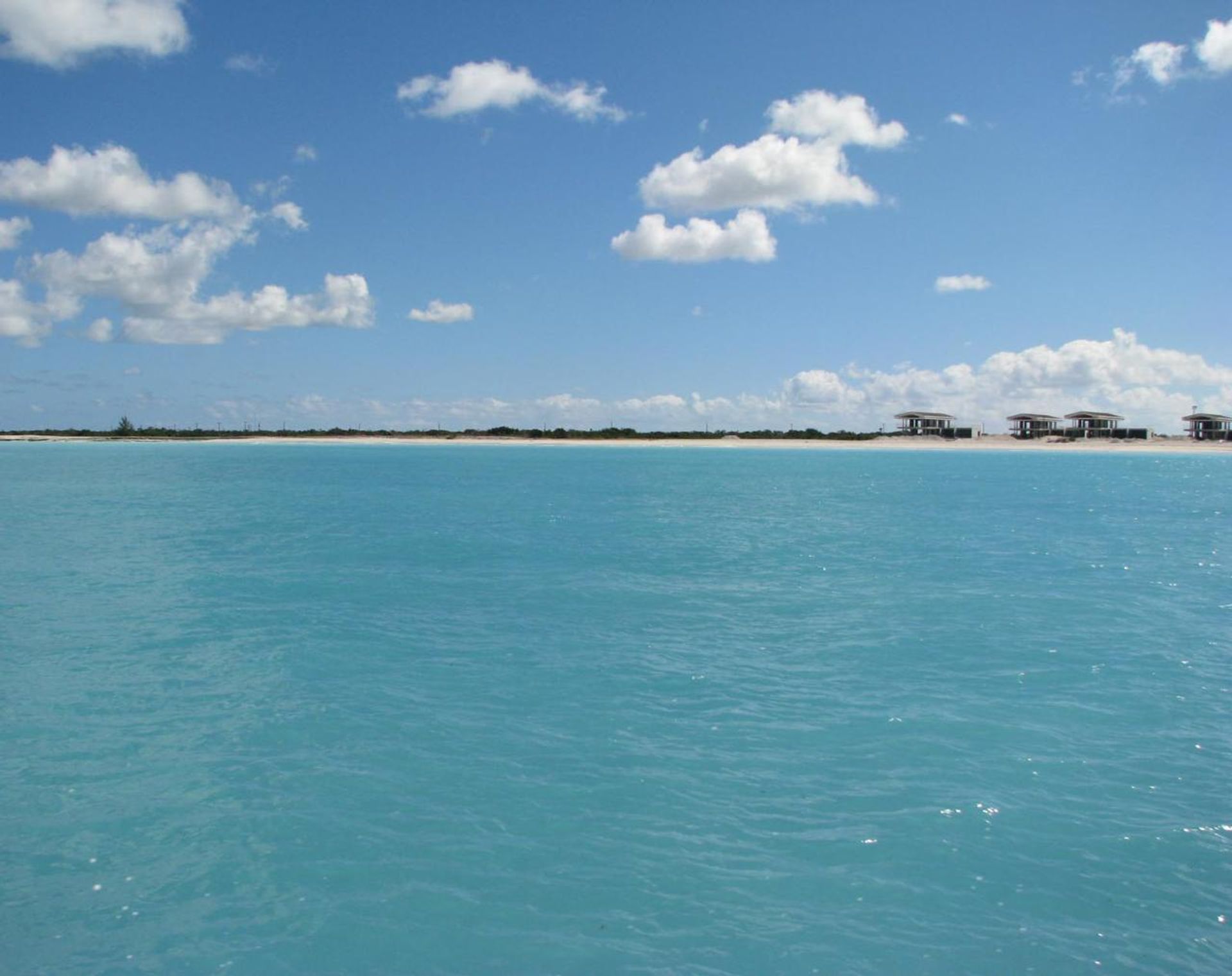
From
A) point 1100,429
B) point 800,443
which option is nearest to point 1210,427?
point 1100,429

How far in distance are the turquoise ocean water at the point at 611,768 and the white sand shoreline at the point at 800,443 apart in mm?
133874

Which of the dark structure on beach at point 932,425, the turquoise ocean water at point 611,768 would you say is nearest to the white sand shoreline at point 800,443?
the dark structure on beach at point 932,425

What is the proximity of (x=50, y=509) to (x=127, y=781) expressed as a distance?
37382 millimetres

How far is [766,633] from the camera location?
16.0 m

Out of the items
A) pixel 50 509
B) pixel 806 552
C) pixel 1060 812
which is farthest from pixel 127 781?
pixel 50 509

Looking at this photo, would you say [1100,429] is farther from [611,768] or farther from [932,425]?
[611,768]

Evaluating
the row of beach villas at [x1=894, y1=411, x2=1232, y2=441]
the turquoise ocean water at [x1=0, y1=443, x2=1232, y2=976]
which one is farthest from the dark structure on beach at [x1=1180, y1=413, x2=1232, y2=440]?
the turquoise ocean water at [x1=0, y1=443, x2=1232, y2=976]

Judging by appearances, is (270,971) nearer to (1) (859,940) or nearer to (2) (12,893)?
(2) (12,893)

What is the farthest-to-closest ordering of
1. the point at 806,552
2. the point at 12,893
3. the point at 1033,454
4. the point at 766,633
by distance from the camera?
the point at 1033,454, the point at 806,552, the point at 766,633, the point at 12,893

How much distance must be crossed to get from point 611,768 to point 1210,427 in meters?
169

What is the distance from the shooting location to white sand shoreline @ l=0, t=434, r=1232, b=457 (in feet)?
Answer: 468

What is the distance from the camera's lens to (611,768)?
9.73 meters

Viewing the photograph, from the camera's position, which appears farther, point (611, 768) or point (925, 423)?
point (925, 423)

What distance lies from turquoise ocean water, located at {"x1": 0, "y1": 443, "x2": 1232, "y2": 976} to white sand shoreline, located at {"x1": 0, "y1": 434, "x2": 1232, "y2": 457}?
133874 millimetres
